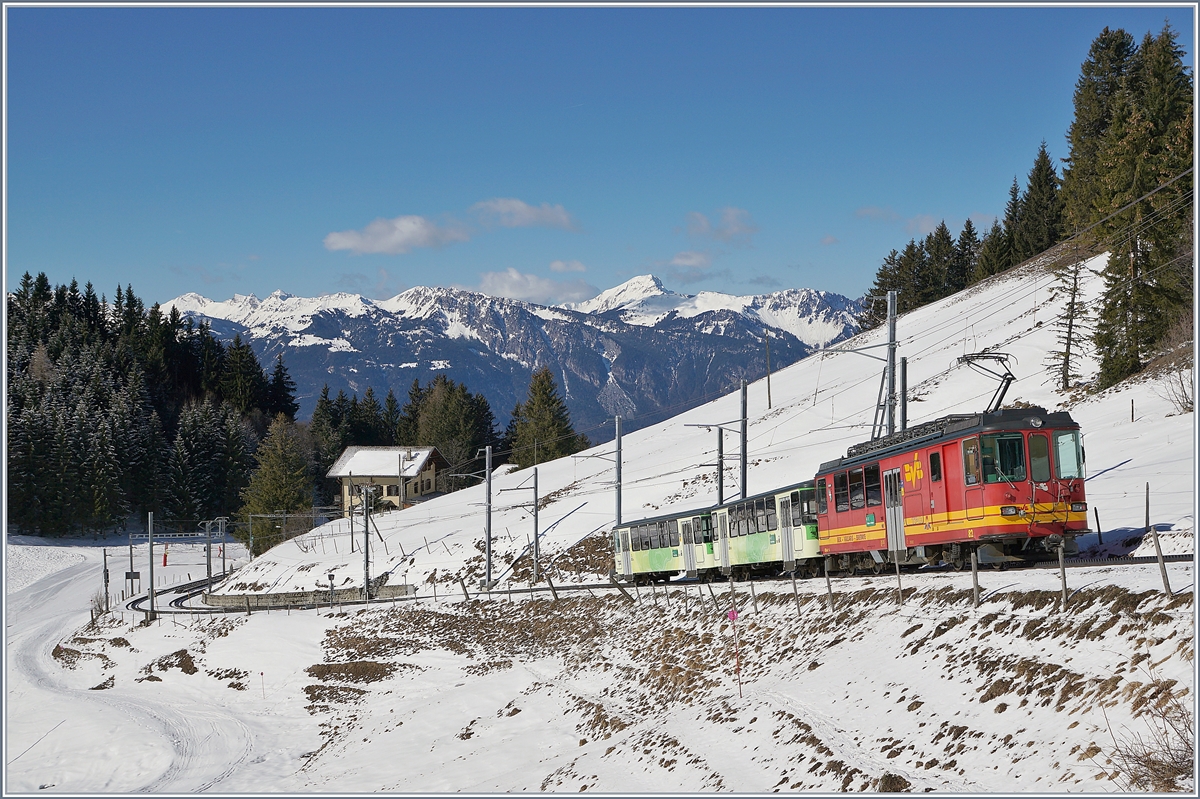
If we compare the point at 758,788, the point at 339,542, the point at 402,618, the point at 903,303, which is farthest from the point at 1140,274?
the point at 903,303

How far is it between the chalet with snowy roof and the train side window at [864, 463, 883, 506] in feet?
283

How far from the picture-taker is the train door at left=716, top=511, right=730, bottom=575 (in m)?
38.6

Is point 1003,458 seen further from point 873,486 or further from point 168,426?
point 168,426

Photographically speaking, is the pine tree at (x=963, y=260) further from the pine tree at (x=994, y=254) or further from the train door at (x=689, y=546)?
the train door at (x=689, y=546)

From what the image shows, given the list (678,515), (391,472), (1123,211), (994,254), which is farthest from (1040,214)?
(678,515)

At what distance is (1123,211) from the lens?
192ft

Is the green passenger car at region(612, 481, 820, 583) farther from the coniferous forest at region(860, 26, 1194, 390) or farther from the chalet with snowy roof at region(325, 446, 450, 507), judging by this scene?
the chalet with snowy roof at region(325, 446, 450, 507)

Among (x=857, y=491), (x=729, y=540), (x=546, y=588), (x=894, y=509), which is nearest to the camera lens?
(x=894, y=509)

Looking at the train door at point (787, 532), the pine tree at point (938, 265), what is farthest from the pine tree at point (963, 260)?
the train door at point (787, 532)

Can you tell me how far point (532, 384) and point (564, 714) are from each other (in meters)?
99.6

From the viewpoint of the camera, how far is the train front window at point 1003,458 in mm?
22750

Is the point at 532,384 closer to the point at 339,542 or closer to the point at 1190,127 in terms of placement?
the point at 339,542

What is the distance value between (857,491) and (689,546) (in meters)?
14.9

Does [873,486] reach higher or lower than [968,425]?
lower
